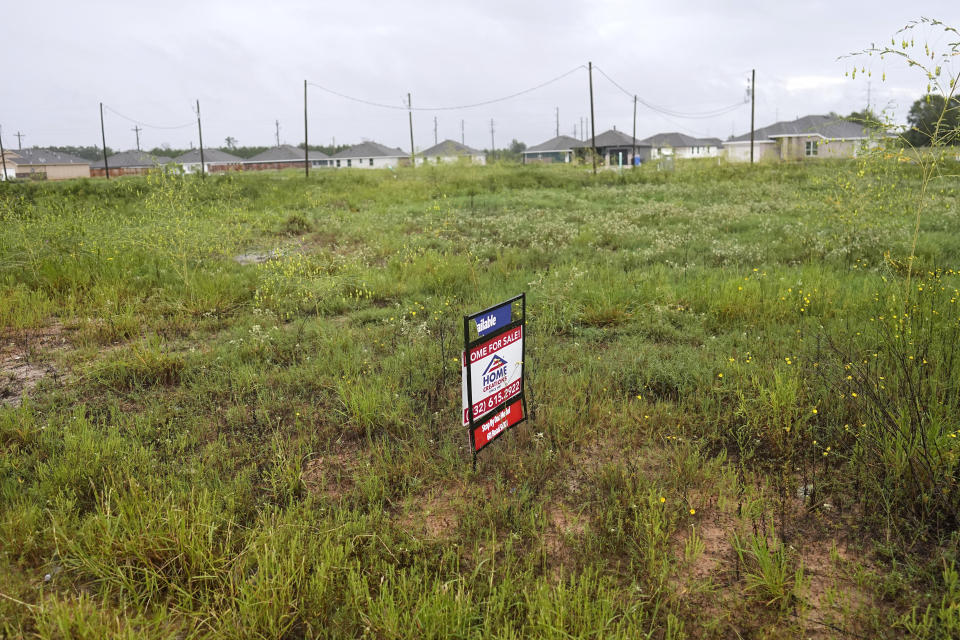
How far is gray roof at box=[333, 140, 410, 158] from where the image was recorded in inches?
3115

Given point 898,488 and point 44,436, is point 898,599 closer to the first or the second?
point 898,488

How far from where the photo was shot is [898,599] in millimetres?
2754

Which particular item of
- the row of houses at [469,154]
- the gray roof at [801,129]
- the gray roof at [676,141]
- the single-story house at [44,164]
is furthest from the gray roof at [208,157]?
the gray roof at [801,129]

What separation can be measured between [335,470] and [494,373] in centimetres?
131

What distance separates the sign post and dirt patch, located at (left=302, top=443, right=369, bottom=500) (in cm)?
87

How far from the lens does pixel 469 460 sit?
4.06 m

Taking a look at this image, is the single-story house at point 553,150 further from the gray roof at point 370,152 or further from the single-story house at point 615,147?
the gray roof at point 370,152

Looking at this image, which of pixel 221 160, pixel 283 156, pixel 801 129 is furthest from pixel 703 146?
pixel 221 160

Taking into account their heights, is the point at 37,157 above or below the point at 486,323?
above

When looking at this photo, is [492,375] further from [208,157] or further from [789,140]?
[208,157]

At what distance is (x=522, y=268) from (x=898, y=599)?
739cm

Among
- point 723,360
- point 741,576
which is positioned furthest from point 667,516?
point 723,360

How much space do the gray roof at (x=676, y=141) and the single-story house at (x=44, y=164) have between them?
71014mm

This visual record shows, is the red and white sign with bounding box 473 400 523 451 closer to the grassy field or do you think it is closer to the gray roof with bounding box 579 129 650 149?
the grassy field
